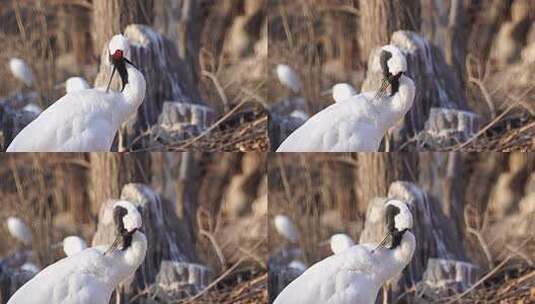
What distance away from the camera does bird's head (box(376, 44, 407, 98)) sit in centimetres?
437

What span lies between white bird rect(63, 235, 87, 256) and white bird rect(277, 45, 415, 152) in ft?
3.08

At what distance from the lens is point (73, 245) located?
4.50 metres

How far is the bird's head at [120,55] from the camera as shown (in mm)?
4391

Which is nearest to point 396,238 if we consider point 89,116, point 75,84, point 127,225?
point 127,225

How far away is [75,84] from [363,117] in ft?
3.78

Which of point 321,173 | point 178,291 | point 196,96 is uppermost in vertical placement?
point 196,96

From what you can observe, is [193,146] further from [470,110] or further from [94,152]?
[470,110]

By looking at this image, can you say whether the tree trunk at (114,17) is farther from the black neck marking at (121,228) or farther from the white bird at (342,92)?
the white bird at (342,92)

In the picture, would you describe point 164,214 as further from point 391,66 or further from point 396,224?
point 391,66

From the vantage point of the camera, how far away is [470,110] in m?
4.48

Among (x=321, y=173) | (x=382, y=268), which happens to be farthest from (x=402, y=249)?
(x=321, y=173)

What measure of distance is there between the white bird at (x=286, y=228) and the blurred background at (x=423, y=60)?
297 mm

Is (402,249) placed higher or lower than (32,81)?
lower

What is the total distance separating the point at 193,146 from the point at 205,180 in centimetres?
15
